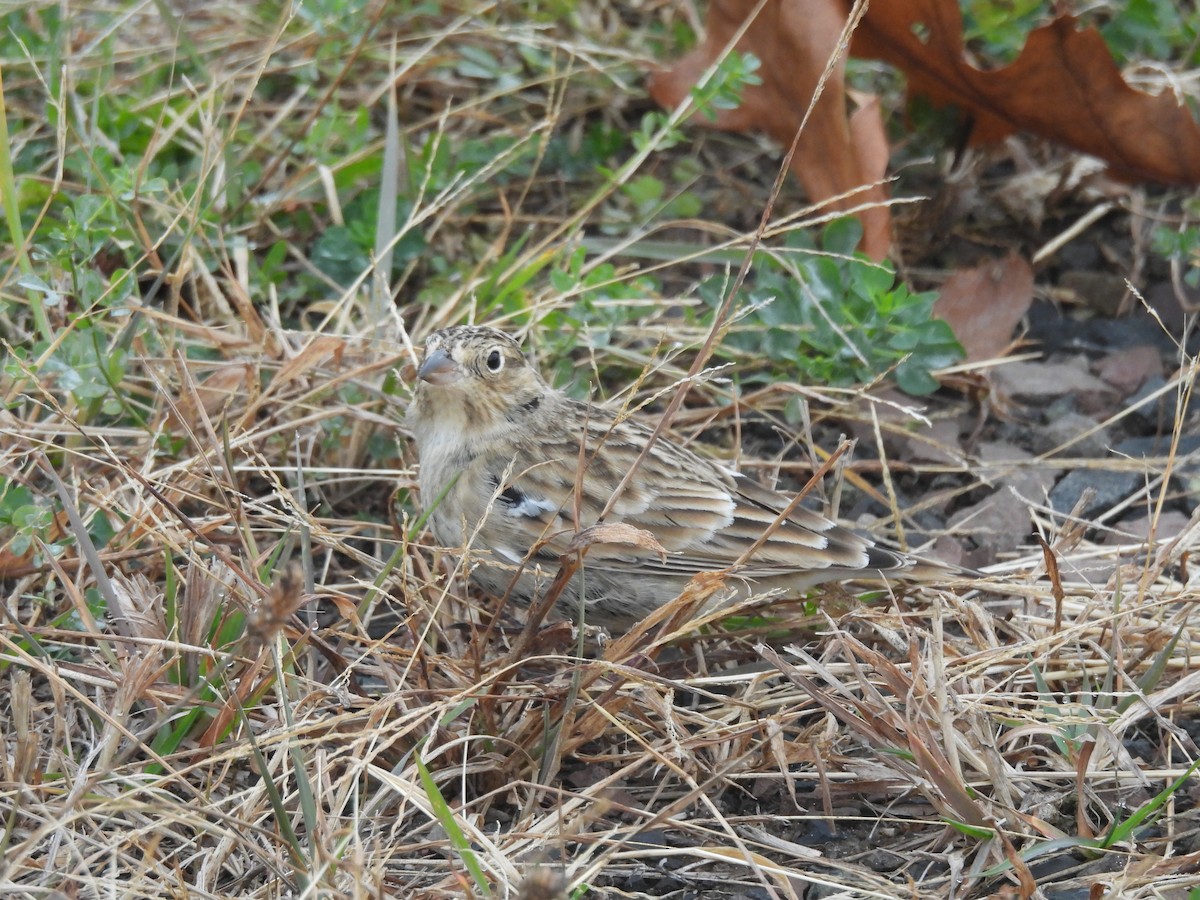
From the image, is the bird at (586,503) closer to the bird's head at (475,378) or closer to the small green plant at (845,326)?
the bird's head at (475,378)

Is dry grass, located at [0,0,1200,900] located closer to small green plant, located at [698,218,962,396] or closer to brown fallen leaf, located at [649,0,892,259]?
small green plant, located at [698,218,962,396]

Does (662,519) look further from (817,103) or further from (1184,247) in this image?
(1184,247)

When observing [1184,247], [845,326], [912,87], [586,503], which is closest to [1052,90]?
[912,87]

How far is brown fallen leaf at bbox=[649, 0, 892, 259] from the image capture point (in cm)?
525

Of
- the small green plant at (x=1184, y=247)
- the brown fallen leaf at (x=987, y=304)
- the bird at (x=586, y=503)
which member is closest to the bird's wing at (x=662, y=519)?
the bird at (x=586, y=503)

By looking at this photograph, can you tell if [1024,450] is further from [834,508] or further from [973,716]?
[973,716]

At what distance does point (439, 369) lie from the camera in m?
4.09

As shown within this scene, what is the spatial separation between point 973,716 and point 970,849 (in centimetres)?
30

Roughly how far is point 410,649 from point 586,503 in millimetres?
670

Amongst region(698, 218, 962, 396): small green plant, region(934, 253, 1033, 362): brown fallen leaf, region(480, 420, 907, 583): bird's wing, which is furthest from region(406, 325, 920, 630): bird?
region(934, 253, 1033, 362): brown fallen leaf

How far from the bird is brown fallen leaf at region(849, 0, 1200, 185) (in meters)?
2.07

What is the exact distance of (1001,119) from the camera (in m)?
5.61

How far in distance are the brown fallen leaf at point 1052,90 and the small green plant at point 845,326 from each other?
103 cm

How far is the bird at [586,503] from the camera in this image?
396 centimetres
